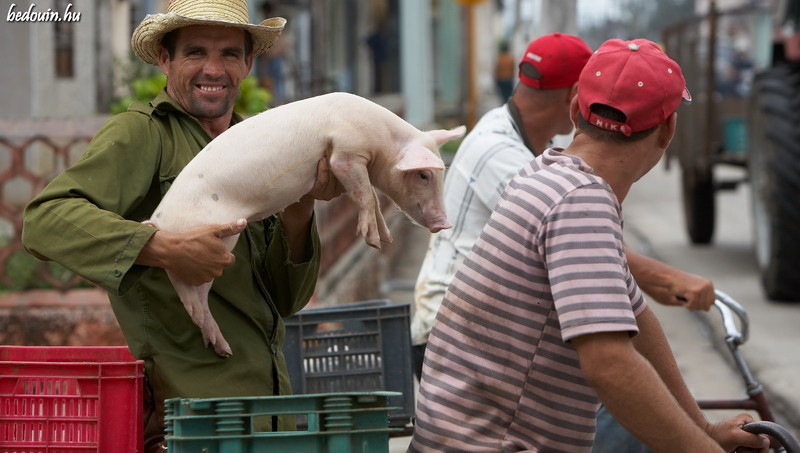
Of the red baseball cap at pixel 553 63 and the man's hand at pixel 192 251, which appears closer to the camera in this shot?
the man's hand at pixel 192 251

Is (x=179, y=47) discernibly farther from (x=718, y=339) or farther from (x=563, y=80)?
(x=718, y=339)

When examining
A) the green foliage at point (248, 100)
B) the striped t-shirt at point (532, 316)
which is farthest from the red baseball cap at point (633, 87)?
the green foliage at point (248, 100)

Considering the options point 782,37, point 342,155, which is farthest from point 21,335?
point 782,37

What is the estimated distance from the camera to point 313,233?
3.35 m

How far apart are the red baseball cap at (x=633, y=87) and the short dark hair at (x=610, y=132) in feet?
0.03

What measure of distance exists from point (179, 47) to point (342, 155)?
638 millimetres

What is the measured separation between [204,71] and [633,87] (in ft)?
3.78

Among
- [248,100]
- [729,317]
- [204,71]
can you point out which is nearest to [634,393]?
[204,71]

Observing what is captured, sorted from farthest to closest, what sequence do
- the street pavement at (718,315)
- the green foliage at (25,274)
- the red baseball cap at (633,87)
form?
the street pavement at (718,315), the green foliage at (25,274), the red baseball cap at (633,87)

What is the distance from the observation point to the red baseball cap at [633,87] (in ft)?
8.54

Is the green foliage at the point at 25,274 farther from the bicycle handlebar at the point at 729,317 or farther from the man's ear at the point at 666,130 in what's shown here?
the man's ear at the point at 666,130

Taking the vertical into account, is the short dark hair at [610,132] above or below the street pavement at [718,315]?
above

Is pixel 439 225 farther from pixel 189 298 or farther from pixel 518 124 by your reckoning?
pixel 518 124

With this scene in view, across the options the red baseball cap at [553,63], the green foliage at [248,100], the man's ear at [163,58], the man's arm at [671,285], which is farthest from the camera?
the green foliage at [248,100]
